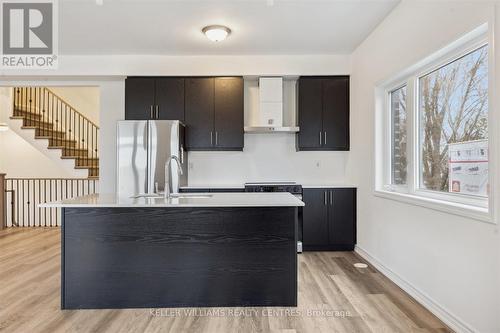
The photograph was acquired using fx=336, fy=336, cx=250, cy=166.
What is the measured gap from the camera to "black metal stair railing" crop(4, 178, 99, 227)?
6586mm

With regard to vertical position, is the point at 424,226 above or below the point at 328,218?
above

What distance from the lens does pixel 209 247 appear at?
2.69 metres

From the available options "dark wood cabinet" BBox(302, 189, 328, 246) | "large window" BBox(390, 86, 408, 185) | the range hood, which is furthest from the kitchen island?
the range hood

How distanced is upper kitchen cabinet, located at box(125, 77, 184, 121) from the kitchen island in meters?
2.32

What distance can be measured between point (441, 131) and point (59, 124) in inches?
309

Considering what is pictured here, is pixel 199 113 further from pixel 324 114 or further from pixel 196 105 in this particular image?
pixel 324 114

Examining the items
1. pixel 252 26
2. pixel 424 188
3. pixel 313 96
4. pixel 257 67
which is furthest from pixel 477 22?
pixel 257 67

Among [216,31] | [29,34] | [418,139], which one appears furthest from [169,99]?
[418,139]

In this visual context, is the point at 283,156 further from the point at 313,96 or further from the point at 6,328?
the point at 6,328

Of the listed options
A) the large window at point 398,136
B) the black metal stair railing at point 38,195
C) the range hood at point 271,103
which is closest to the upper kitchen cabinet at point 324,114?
the range hood at point 271,103

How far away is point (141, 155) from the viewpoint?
434 cm

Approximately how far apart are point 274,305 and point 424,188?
1.73 meters

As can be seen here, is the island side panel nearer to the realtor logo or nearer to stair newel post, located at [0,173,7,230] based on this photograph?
the realtor logo

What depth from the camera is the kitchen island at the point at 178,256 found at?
2648 mm
